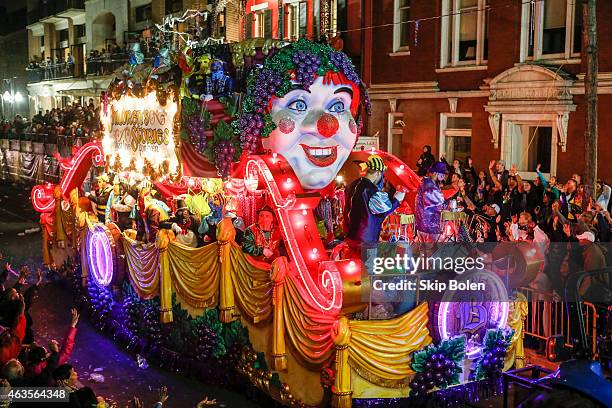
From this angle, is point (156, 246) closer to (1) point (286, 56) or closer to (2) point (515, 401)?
(1) point (286, 56)

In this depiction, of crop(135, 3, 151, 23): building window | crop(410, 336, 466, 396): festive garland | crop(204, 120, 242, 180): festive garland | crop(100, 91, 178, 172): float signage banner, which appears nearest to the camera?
crop(410, 336, 466, 396): festive garland

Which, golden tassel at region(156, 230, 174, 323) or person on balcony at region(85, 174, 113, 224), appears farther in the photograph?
person on balcony at region(85, 174, 113, 224)

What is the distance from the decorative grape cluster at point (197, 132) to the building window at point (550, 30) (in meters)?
10.7

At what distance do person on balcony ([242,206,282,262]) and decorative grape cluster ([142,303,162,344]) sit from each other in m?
2.32

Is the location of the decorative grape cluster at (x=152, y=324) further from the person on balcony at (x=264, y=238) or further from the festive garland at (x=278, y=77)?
the festive garland at (x=278, y=77)

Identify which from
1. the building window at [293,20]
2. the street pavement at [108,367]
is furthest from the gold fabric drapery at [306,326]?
the building window at [293,20]

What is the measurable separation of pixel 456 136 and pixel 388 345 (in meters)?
14.2

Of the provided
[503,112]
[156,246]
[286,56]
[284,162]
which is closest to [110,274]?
[156,246]

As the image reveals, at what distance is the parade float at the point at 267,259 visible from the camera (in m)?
7.78

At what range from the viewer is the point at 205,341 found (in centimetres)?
976

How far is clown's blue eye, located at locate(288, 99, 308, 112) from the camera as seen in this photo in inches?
371

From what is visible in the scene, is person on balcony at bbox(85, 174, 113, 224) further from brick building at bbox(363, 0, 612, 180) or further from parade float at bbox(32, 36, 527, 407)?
brick building at bbox(363, 0, 612, 180)

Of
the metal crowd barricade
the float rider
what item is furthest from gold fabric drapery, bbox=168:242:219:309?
the metal crowd barricade

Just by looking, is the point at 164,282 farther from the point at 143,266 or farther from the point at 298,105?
the point at 298,105
